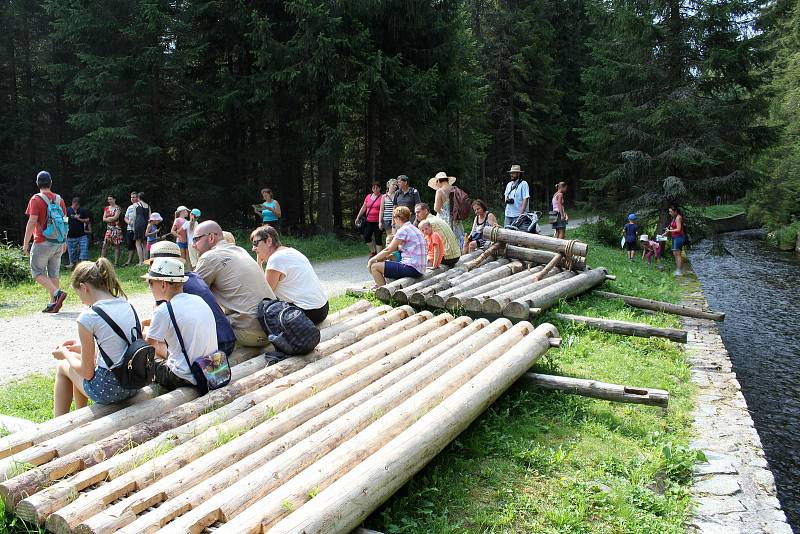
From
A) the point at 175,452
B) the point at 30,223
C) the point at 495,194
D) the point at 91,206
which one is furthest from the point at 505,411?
the point at 495,194

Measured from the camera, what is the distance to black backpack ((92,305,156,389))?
15.2 ft

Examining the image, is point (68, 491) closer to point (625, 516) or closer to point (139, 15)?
point (625, 516)

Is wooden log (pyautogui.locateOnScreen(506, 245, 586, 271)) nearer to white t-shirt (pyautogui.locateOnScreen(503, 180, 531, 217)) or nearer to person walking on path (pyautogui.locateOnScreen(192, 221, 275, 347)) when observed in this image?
white t-shirt (pyautogui.locateOnScreen(503, 180, 531, 217))

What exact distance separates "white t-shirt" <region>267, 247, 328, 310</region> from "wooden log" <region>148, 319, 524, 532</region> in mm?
1755

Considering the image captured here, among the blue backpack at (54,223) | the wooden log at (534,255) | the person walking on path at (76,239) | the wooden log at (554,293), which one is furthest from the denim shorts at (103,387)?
the person walking on path at (76,239)

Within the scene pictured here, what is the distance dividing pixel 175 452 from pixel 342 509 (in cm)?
127

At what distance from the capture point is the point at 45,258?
32.4 feet

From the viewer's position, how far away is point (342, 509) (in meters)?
3.72

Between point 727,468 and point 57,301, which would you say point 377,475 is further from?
point 57,301

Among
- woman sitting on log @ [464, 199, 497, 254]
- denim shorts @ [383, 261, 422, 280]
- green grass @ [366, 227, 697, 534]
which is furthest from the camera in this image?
woman sitting on log @ [464, 199, 497, 254]

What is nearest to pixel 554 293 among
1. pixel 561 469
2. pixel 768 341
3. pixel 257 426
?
pixel 768 341

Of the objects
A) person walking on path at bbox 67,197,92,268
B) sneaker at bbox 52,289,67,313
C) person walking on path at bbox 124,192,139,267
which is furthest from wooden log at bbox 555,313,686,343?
person walking on path at bbox 67,197,92,268

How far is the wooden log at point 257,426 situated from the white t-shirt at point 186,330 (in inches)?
24.6

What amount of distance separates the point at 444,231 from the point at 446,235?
0.12 metres
